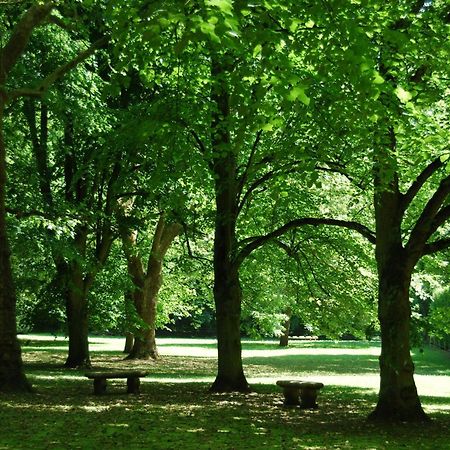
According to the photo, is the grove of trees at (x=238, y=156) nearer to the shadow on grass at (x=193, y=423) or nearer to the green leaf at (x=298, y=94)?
the green leaf at (x=298, y=94)

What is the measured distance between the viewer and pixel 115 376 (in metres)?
15.0

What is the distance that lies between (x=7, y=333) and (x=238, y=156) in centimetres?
726

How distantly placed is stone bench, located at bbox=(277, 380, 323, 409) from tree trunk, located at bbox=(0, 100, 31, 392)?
5647 mm

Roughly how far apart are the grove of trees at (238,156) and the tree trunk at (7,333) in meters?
0.03

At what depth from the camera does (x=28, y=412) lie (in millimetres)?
11781

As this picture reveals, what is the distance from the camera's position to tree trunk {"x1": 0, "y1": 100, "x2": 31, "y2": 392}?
14.2m

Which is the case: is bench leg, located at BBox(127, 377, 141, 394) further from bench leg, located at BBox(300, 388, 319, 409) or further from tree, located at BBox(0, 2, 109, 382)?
bench leg, located at BBox(300, 388, 319, 409)

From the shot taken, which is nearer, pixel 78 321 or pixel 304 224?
pixel 304 224

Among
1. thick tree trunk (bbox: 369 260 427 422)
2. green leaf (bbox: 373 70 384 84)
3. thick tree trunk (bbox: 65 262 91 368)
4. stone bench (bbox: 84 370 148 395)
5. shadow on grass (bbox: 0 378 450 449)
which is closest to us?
green leaf (bbox: 373 70 384 84)

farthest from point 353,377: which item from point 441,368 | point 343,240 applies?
point 441,368

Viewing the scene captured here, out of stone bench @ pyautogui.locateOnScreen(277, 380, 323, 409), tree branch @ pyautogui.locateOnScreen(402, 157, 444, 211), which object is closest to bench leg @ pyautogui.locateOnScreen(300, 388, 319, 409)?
stone bench @ pyautogui.locateOnScreen(277, 380, 323, 409)

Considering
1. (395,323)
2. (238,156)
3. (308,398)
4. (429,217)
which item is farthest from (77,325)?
(429,217)

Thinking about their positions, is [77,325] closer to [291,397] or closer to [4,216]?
[4,216]

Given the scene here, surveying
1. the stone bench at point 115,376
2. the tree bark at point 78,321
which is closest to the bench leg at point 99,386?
the stone bench at point 115,376
